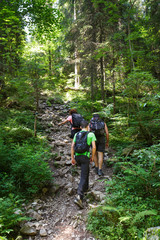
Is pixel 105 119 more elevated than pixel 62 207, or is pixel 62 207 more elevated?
pixel 105 119

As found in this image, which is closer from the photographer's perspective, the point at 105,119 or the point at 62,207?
the point at 62,207

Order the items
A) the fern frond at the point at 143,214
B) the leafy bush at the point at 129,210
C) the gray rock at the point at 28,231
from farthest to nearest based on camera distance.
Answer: the gray rock at the point at 28,231, the leafy bush at the point at 129,210, the fern frond at the point at 143,214

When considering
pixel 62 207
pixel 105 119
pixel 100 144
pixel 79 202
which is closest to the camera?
pixel 79 202

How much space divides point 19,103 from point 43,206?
28.0 ft

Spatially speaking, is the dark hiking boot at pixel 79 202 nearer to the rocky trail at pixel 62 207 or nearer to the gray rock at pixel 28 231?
the rocky trail at pixel 62 207

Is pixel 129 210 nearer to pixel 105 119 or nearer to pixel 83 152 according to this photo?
pixel 83 152

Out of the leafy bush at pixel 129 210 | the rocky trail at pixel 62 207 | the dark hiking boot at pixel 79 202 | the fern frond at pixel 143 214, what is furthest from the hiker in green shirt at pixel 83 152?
the fern frond at pixel 143 214

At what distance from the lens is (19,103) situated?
36.5ft

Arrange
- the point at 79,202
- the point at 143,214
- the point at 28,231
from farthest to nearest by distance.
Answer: the point at 79,202
the point at 28,231
the point at 143,214

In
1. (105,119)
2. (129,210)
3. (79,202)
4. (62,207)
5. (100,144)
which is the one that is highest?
(105,119)

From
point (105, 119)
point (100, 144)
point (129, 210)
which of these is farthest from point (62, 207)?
point (105, 119)

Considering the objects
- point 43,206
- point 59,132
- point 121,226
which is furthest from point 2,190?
point 59,132

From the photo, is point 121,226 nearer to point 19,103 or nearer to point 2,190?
point 2,190

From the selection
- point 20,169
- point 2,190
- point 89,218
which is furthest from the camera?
point 20,169
